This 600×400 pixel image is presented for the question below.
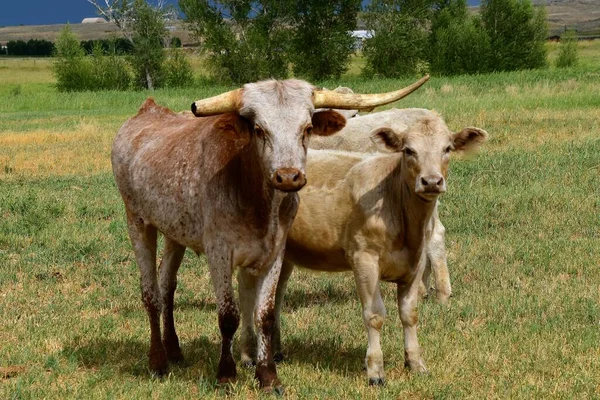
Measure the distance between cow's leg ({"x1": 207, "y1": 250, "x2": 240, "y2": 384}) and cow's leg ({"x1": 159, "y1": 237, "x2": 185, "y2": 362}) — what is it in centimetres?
105

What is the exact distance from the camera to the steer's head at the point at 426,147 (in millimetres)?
6625

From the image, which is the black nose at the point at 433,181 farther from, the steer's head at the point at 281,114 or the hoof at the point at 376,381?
the hoof at the point at 376,381

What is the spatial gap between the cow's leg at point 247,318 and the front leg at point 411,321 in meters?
1.32

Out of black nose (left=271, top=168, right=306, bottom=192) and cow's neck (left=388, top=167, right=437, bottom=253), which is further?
cow's neck (left=388, top=167, right=437, bottom=253)

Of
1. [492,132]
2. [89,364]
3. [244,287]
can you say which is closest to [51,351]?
[89,364]

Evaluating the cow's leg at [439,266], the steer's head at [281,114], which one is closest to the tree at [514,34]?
the cow's leg at [439,266]

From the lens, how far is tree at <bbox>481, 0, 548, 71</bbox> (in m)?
77.9

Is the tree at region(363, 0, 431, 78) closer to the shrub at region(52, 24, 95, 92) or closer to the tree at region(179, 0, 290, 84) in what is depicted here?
the tree at region(179, 0, 290, 84)

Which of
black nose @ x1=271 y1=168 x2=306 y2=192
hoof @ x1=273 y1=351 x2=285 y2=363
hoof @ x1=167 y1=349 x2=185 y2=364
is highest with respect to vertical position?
black nose @ x1=271 y1=168 x2=306 y2=192

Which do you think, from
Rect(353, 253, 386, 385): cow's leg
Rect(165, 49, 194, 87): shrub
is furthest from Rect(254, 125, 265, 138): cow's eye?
Rect(165, 49, 194, 87): shrub

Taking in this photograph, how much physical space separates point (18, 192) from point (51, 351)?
9.50m

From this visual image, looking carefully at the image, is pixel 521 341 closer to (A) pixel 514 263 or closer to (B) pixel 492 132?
(A) pixel 514 263

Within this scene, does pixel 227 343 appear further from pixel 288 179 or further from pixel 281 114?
pixel 281 114

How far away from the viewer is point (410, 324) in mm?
7172
